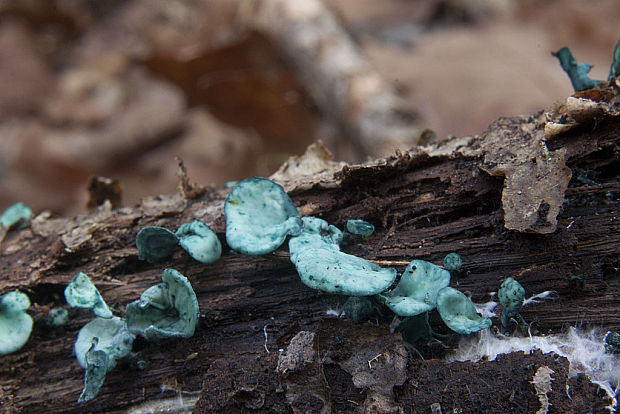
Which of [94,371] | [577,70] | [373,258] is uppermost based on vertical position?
[577,70]

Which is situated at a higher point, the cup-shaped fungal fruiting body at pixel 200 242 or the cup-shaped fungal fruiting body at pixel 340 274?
the cup-shaped fungal fruiting body at pixel 200 242

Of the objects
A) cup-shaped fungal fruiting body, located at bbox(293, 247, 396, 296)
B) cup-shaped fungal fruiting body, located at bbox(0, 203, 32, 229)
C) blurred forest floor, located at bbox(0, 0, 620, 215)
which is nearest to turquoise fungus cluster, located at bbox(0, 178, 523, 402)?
cup-shaped fungal fruiting body, located at bbox(293, 247, 396, 296)

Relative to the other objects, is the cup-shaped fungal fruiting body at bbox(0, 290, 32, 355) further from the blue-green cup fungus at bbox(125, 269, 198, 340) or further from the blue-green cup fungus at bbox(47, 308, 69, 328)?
the blue-green cup fungus at bbox(125, 269, 198, 340)

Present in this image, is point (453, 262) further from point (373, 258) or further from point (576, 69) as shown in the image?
point (576, 69)

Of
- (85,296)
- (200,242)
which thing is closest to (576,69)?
(200,242)

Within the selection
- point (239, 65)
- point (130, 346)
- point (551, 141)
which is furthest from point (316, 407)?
point (239, 65)

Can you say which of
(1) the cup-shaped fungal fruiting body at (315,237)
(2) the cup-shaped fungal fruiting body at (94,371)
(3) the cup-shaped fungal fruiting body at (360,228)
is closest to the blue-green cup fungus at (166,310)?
(2) the cup-shaped fungal fruiting body at (94,371)

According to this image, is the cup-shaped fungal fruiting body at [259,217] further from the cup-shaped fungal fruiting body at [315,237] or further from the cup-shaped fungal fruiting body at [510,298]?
the cup-shaped fungal fruiting body at [510,298]
